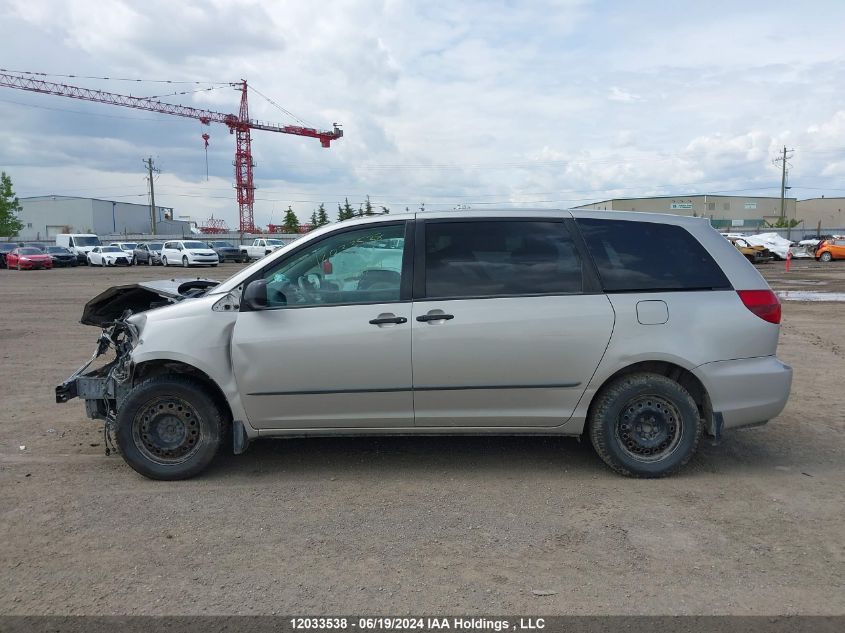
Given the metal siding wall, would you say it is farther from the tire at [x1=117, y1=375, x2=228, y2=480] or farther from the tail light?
the tail light

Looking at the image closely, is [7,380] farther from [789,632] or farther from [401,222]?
[789,632]

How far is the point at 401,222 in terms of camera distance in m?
4.75

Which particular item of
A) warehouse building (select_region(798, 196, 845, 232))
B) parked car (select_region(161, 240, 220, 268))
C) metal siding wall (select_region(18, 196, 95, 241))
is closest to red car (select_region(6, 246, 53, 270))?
parked car (select_region(161, 240, 220, 268))

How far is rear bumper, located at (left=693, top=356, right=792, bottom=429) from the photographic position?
15.0 feet

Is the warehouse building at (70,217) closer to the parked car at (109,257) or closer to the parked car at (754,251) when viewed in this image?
the parked car at (109,257)

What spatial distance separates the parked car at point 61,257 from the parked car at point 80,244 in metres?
2.39

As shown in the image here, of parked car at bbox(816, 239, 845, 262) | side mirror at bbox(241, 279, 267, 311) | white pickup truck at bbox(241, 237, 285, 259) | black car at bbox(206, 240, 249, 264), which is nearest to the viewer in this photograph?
side mirror at bbox(241, 279, 267, 311)

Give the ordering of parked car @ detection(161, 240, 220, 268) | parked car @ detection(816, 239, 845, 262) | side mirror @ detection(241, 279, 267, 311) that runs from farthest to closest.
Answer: parked car @ detection(161, 240, 220, 268), parked car @ detection(816, 239, 845, 262), side mirror @ detection(241, 279, 267, 311)

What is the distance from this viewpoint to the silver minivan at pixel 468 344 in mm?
4480

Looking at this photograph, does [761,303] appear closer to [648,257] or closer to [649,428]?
[648,257]

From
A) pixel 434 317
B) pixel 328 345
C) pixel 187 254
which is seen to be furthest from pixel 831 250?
pixel 328 345

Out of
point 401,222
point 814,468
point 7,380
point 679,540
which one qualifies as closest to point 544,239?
point 401,222

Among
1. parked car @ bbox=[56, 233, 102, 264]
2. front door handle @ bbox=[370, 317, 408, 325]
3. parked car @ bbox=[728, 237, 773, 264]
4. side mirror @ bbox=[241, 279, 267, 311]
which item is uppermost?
parked car @ bbox=[56, 233, 102, 264]

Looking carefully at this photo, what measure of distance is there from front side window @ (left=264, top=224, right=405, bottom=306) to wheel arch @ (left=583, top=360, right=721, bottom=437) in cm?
155
